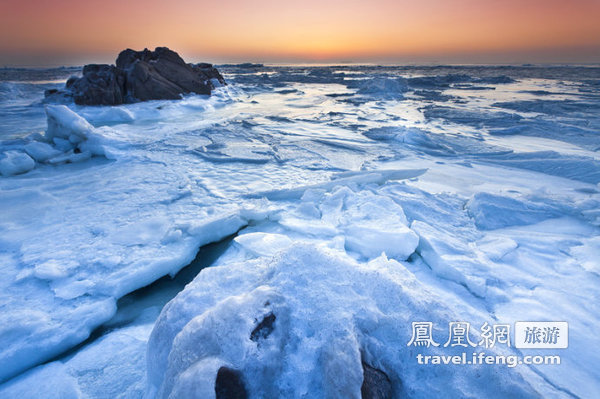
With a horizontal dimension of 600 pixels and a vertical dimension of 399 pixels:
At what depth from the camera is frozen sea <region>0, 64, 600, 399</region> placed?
1087 mm

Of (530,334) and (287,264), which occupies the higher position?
(287,264)

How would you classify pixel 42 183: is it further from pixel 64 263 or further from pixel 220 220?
pixel 220 220

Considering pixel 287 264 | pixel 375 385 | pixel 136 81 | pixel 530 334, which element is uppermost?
pixel 136 81

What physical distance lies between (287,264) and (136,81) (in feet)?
45.7

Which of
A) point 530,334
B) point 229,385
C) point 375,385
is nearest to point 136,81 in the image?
point 229,385

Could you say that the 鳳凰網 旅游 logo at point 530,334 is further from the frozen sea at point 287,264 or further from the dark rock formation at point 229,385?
the dark rock formation at point 229,385

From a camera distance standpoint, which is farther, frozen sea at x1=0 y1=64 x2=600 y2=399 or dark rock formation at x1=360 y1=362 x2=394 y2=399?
frozen sea at x1=0 y1=64 x2=600 y2=399

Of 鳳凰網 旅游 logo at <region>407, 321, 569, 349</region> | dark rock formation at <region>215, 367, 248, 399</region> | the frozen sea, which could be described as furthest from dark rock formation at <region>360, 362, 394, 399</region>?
鳳凰網 旅游 logo at <region>407, 321, 569, 349</region>

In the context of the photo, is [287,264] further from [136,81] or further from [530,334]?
[136,81]

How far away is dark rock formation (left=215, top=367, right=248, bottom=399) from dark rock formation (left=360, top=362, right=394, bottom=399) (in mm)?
442

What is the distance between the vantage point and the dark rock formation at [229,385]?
945 millimetres

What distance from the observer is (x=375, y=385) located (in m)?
1.02

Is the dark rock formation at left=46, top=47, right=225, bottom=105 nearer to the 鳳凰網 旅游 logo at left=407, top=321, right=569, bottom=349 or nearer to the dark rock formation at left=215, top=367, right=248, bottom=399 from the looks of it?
the dark rock formation at left=215, top=367, right=248, bottom=399

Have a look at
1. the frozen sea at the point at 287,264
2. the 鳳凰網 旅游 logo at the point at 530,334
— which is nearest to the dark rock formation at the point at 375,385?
the frozen sea at the point at 287,264
